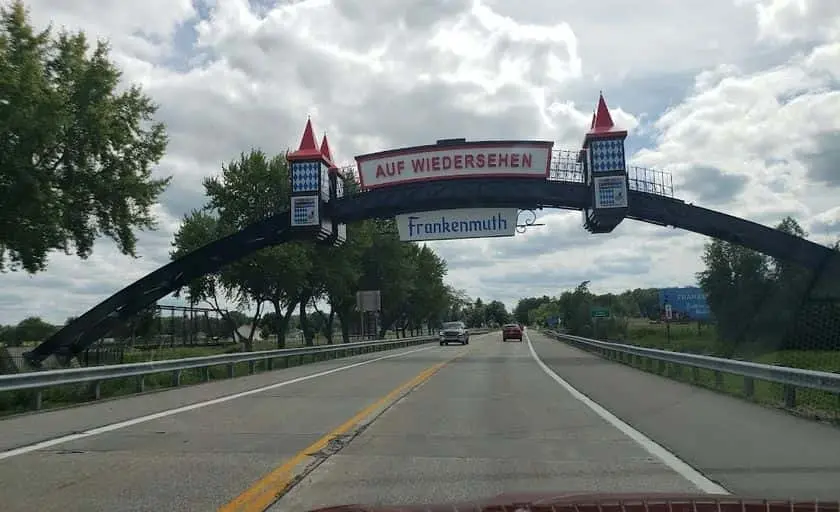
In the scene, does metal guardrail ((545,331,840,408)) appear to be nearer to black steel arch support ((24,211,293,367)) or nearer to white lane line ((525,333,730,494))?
white lane line ((525,333,730,494))

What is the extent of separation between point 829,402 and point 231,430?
34.4 feet

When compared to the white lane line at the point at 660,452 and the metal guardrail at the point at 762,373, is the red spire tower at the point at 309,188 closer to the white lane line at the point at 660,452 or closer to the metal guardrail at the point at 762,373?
the metal guardrail at the point at 762,373

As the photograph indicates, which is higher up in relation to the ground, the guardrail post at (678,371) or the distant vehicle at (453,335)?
the distant vehicle at (453,335)

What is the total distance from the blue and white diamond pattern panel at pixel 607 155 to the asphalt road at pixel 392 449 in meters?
19.9

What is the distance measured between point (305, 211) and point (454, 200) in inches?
292

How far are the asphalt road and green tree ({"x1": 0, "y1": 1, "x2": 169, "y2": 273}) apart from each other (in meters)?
11.8

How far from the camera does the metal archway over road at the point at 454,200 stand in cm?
3359

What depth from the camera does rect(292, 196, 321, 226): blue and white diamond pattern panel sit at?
3647 centimetres

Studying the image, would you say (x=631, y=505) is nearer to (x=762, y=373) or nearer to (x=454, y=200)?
(x=762, y=373)

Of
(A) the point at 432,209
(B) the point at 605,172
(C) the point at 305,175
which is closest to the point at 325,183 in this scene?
(C) the point at 305,175

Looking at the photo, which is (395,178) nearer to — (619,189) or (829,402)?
(619,189)

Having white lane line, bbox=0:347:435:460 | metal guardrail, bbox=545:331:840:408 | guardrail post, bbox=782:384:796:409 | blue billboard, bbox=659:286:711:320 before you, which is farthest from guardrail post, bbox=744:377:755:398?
blue billboard, bbox=659:286:711:320

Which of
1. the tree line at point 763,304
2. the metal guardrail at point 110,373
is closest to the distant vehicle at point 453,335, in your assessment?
the tree line at point 763,304

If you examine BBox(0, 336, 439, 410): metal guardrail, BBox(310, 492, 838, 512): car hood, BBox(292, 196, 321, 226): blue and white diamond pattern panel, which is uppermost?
BBox(292, 196, 321, 226): blue and white diamond pattern panel
